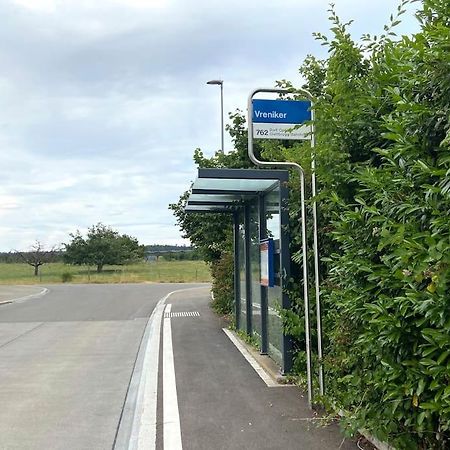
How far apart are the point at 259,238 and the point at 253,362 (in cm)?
194

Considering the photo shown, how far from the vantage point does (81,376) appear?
28.0 feet

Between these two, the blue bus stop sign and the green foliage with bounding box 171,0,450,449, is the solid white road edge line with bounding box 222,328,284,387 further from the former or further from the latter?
the blue bus stop sign

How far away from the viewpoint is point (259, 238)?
357 inches

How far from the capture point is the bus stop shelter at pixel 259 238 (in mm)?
7367

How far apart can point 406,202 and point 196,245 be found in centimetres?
1499

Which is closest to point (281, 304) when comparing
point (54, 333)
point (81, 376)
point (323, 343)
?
point (323, 343)

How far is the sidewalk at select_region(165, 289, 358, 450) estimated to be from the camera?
16.2 feet

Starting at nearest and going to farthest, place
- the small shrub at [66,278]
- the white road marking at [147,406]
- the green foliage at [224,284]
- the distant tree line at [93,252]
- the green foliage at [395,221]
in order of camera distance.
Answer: the green foliage at [395,221] → the white road marking at [147,406] → the green foliage at [224,284] → the small shrub at [66,278] → the distant tree line at [93,252]

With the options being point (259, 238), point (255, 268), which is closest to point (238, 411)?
point (259, 238)

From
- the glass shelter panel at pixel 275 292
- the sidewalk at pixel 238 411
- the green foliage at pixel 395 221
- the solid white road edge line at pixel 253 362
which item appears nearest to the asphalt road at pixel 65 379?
the sidewalk at pixel 238 411

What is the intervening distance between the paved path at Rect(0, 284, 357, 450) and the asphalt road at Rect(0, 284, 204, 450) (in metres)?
0.01

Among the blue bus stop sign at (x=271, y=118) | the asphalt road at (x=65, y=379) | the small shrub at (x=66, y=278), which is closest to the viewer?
the asphalt road at (x=65, y=379)

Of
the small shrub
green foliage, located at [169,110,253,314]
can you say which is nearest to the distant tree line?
the small shrub

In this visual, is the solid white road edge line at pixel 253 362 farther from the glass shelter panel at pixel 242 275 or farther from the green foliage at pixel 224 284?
the green foliage at pixel 224 284
